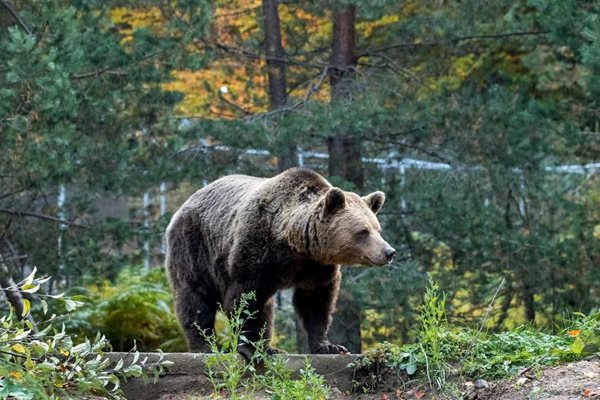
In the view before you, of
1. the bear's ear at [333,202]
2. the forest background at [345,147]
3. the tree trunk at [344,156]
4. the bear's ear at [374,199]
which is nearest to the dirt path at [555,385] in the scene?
the bear's ear at [333,202]

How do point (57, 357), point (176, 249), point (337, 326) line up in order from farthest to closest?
point (337, 326) < point (176, 249) < point (57, 357)

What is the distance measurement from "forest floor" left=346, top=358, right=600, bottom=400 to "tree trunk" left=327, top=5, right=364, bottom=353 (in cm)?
795

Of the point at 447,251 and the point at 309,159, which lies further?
the point at 309,159

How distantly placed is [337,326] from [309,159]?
3.35 meters

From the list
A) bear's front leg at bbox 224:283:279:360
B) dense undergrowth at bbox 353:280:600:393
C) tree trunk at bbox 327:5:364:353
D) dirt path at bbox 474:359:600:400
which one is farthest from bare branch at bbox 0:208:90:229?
dirt path at bbox 474:359:600:400

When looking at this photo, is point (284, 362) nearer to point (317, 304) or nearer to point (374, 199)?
point (317, 304)

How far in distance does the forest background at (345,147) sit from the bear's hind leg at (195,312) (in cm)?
330

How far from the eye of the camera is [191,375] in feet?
23.6

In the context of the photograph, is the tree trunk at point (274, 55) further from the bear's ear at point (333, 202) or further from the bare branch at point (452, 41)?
the bear's ear at point (333, 202)

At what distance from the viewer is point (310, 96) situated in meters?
15.7

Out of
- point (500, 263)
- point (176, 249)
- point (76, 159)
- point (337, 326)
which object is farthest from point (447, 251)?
point (176, 249)

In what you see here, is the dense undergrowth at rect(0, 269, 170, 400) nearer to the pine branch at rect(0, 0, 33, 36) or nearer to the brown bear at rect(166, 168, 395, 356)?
the brown bear at rect(166, 168, 395, 356)

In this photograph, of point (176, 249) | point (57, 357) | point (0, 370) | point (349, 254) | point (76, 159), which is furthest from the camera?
point (76, 159)

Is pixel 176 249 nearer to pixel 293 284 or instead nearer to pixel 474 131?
pixel 293 284
